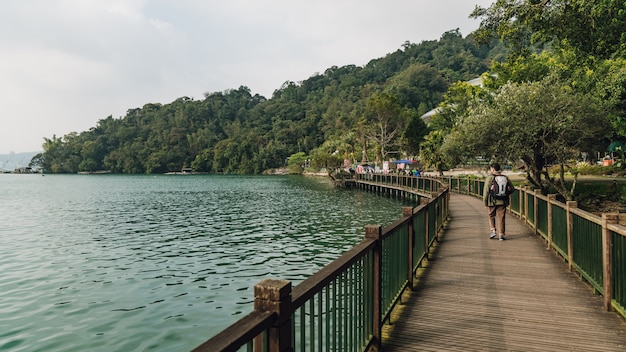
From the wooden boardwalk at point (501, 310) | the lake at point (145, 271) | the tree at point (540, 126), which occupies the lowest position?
the lake at point (145, 271)

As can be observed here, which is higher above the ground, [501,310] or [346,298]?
[346,298]

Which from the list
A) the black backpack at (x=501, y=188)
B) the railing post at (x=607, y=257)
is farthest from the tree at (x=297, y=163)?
the railing post at (x=607, y=257)

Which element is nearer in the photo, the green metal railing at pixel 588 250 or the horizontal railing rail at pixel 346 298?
the horizontal railing rail at pixel 346 298

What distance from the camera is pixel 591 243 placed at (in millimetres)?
6305

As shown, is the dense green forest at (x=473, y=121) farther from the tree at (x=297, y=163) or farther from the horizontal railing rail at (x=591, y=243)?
the horizontal railing rail at (x=591, y=243)

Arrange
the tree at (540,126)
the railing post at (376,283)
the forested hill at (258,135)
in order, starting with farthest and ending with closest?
the forested hill at (258,135), the tree at (540,126), the railing post at (376,283)

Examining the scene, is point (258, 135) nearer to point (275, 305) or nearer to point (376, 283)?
point (376, 283)

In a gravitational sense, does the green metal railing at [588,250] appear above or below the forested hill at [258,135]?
below

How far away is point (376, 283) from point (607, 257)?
11.2 feet

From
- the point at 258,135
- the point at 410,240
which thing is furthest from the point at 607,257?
the point at 258,135

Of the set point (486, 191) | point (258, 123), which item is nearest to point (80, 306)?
point (486, 191)

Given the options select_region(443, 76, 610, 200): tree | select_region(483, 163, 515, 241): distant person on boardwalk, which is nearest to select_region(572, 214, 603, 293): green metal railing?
select_region(483, 163, 515, 241): distant person on boardwalk

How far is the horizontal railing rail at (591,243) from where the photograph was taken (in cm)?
514

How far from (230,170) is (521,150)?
149 m
